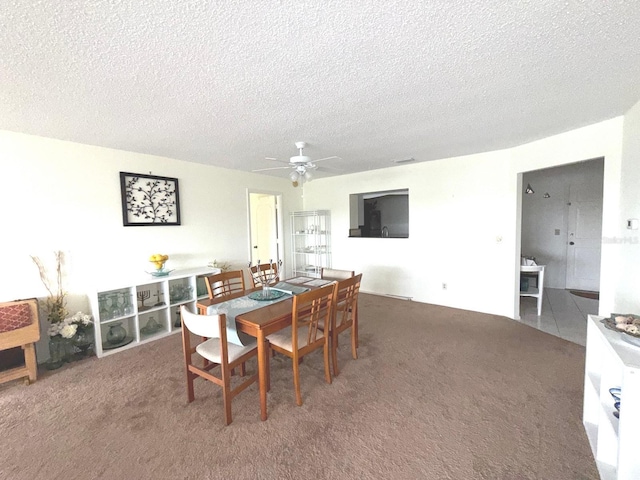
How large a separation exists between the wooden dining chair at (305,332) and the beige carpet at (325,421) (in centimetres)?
33

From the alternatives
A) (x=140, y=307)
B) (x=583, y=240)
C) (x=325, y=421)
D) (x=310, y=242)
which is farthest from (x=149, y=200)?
(x=583, y=240)

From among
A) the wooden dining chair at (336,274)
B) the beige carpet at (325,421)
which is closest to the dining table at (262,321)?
the beige carpet at (325,421)

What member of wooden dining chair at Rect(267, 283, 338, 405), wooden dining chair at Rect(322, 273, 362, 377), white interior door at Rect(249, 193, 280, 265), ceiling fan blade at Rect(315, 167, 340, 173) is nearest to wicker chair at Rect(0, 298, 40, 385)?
wooden dining chair at Rect(267, 283, 338, 405)

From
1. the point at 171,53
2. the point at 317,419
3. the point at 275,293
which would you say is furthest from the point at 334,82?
the point at 317,419

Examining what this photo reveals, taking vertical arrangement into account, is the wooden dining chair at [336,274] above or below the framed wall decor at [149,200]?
below

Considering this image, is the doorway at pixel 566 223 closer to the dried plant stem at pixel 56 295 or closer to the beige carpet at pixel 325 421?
the beige carpet at pixel 325 421

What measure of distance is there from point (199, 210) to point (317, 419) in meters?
3.36

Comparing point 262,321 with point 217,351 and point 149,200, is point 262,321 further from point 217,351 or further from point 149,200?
point 149,200

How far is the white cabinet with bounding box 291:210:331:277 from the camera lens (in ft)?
19.1

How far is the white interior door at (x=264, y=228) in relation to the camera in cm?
559

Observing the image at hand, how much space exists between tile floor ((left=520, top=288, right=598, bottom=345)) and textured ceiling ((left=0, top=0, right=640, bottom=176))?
234 centimetres

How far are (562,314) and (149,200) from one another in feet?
19.3

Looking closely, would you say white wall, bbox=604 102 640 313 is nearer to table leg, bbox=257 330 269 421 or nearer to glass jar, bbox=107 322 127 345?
table leg, bbox=257 330 269 421

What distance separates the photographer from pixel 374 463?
1.64 m
